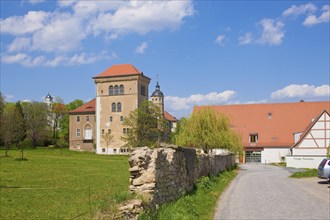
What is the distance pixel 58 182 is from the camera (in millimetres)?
20469

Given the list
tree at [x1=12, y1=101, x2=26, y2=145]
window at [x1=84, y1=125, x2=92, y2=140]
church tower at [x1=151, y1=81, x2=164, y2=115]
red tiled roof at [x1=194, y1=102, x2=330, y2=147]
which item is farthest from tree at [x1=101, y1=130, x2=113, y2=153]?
red tiled roof at [x1=194, y1=102, x2=330, y2=147]

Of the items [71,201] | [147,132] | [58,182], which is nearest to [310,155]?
[147,132]

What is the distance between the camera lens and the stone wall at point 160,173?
10.3 meters

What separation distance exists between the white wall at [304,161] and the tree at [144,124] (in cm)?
2183

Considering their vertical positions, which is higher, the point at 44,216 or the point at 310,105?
the point at 310,105

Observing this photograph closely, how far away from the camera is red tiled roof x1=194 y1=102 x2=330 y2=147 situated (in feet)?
216

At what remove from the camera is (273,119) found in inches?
2734

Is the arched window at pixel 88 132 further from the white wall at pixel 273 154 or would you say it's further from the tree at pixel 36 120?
the white wall at pixel 273 154

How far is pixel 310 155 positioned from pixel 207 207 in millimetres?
38629

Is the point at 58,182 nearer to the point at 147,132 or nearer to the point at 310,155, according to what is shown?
the point at 310,155

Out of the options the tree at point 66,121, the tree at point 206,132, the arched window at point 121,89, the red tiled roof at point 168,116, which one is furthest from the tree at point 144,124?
the red tiled roof at point 168,116

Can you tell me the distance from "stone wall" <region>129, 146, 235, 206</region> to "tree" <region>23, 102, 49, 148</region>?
72.8 metres

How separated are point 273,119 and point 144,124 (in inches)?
847

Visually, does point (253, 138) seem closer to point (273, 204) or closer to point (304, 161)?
point (304, 161)
